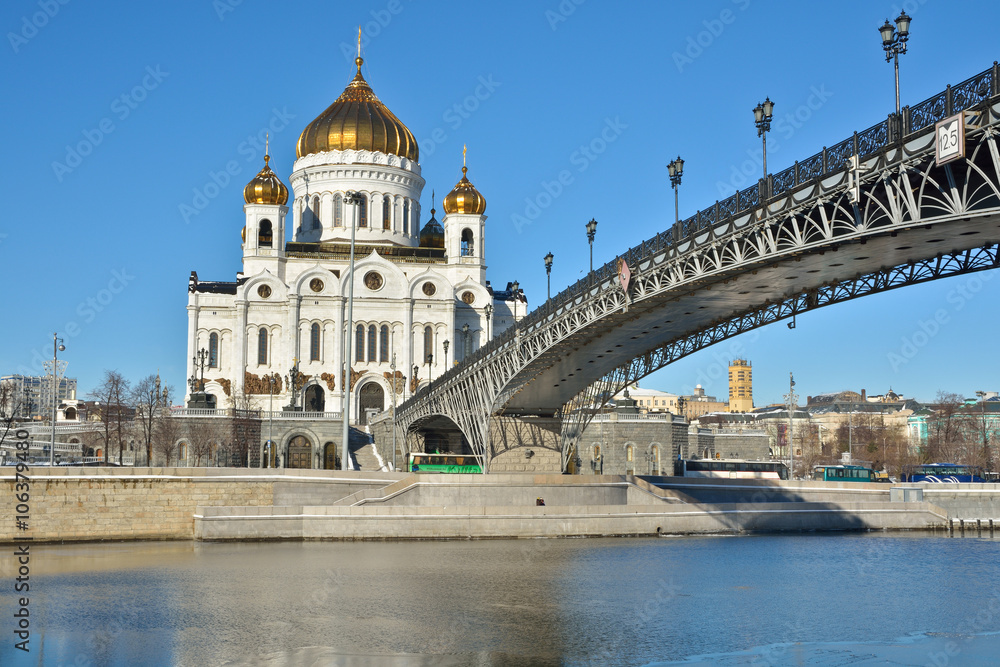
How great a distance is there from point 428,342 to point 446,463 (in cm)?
2295

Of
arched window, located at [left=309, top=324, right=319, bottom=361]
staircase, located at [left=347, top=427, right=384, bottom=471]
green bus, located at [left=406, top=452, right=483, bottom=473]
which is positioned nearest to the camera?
green bus, located at [left=406, top=452, right=483, bottom=473]

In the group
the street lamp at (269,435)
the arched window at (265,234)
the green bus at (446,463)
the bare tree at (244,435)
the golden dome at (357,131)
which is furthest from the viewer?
the golden dome at (357,131)

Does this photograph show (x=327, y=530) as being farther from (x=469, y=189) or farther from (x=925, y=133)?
(x=469, y=189)

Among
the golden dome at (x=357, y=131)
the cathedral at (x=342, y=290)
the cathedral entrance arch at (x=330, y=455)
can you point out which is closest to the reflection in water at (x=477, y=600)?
the cathedral entrance arch at (x=330, y=455)

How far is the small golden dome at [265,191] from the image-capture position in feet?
246

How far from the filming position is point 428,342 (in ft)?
240

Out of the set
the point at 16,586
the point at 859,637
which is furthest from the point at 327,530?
the point at 859,637

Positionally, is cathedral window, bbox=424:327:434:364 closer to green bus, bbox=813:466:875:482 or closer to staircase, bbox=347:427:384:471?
staircase, bbox=347:427:384:471

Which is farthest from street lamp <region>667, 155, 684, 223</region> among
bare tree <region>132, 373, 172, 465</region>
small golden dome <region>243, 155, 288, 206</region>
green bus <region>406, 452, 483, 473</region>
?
small golden dome <region>243, 155, 288, 206</region>

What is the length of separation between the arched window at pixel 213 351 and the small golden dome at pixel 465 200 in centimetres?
1861

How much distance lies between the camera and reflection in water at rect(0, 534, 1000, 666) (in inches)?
741

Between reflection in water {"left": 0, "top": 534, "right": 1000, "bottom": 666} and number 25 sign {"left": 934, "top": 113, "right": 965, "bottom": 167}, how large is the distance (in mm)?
8996

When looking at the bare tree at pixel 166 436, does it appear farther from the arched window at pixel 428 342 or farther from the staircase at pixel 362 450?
the arched window at pixel 428 342

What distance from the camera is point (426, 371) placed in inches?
2862
